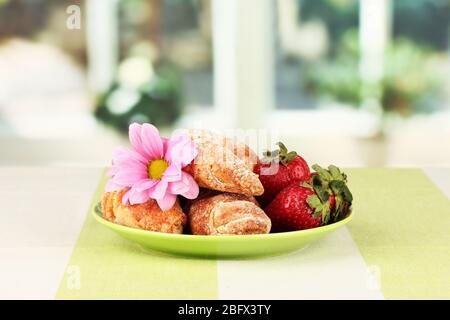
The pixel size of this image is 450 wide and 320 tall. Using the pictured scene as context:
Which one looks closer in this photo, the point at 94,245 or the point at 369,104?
the point at 94,245

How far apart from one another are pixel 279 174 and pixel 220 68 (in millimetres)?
2498

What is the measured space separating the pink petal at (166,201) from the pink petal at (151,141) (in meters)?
0.06

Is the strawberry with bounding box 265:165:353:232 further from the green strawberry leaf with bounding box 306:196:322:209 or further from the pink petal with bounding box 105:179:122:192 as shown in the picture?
the pink petal with bounding box 105:179:122:192

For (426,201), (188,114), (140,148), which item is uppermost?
(140,148)

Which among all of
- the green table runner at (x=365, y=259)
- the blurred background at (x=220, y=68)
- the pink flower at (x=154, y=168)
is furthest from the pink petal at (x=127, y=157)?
the blurred background at (x=220, y=68)

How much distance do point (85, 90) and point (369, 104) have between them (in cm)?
119

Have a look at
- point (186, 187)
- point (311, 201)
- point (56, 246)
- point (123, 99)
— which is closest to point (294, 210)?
point (311, 201)

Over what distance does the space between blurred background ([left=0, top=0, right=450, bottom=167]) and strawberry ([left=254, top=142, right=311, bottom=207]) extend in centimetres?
241

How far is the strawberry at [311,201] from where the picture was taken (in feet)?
3.16

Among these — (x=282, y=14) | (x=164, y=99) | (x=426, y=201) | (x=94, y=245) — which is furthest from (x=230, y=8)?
(x=94, y=245)

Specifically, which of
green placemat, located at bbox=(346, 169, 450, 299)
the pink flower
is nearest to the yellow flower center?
the pink flower

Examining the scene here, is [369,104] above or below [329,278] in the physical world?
A: below

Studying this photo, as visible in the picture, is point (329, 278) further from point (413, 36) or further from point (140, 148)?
point (413, 36)

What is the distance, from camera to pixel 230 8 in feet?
11.2
